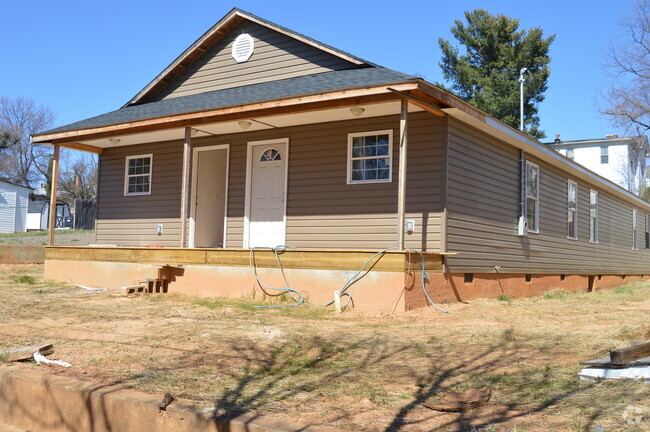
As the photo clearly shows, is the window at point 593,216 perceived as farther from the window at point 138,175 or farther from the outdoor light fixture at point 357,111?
the window at point 138,175

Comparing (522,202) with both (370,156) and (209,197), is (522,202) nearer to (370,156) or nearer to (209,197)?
(370,156)

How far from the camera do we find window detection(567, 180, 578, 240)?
1526 cm

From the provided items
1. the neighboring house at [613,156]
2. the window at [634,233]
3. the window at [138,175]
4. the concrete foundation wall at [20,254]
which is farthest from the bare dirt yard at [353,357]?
the neighboring house at [613,156]

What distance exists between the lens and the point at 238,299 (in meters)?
9.84

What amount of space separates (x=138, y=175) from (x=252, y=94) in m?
4.27

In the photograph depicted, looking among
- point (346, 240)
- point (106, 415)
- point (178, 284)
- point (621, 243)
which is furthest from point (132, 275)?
point (621, 243)

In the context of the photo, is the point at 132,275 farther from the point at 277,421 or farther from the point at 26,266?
the point at 277,421

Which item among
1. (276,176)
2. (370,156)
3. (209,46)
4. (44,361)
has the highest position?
(209,46)

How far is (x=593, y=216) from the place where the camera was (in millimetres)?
17062

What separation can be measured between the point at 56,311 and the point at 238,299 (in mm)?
2744

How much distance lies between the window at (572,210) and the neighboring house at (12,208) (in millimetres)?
33397

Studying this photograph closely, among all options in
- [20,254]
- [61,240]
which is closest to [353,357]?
[20,254]

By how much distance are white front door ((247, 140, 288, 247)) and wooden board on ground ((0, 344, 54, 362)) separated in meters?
6.21

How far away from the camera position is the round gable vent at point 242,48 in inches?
527
